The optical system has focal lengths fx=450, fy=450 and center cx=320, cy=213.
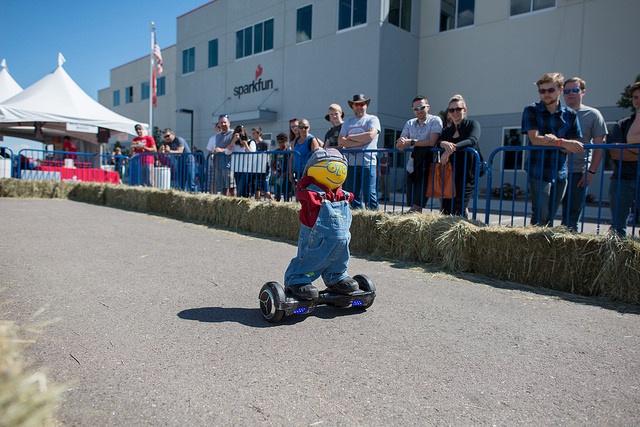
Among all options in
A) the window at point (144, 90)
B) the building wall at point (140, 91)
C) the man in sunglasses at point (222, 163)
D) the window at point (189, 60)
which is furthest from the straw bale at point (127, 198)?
the window at point (144, 90)

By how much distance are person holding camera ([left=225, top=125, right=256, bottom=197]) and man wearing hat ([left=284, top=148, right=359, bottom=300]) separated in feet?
17.0

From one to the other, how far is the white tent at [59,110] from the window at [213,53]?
12.2 meters

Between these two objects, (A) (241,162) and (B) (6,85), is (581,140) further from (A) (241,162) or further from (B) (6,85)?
(B) (6,85)

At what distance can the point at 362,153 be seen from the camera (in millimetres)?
6484

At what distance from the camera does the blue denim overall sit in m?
3.30

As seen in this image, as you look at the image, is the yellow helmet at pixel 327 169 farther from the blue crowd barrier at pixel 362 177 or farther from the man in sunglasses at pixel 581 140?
the man in sunglasses at pixel 581 140

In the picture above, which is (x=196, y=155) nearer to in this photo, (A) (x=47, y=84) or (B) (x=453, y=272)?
(B) (x=453, y=272)

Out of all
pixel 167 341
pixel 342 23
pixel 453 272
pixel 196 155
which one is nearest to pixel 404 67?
pixel 342 23

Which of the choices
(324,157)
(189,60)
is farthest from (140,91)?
(324,157)

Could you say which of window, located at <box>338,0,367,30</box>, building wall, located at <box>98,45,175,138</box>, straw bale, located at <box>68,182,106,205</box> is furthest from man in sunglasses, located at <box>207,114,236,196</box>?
building wall, located at <box>98,45,175,138</box>

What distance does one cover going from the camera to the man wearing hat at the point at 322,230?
10.8 feet

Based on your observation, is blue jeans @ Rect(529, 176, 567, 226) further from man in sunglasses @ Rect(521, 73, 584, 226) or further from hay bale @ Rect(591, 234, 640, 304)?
hay bale @ Rect(591, 234, 640, 304)

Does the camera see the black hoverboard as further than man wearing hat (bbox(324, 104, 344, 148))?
No

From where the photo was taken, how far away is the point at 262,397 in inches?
85.1
